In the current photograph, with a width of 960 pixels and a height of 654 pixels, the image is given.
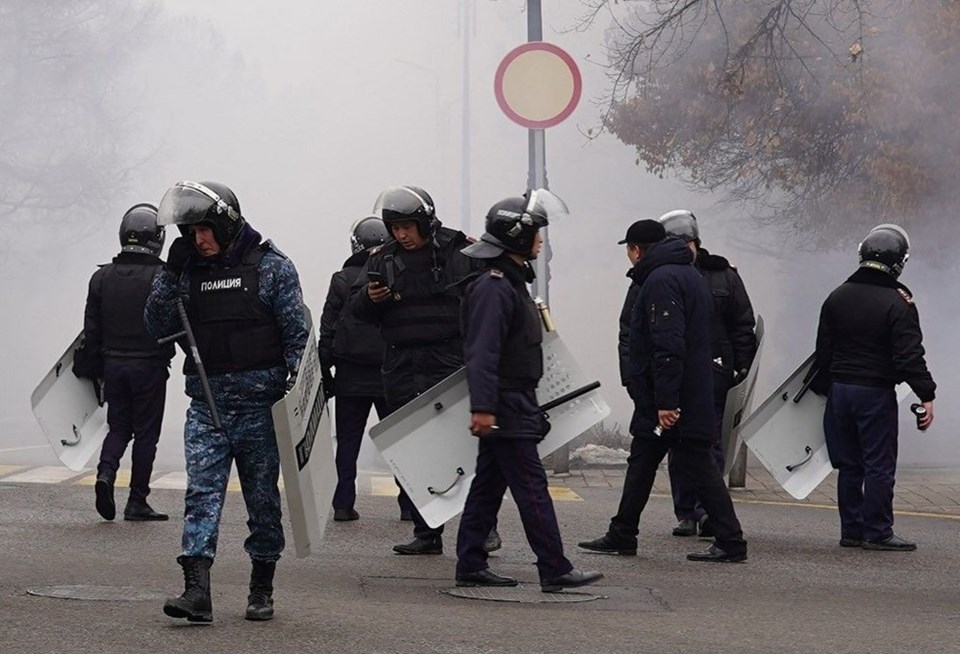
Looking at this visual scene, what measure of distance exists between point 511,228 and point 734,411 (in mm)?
2825

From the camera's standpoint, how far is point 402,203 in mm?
8289

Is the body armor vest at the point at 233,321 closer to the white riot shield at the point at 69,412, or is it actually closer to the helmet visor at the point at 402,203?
the helmet visor at the point at 402,203

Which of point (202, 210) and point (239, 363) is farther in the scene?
point (239, 363)

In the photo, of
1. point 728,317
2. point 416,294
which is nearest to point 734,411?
point 728,317

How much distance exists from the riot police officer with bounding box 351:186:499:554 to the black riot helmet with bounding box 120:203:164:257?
69.2 inches

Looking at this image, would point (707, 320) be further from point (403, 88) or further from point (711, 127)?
point (403, 88)

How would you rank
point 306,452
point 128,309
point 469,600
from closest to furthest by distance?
1. point 306,452
2. point 469,600
3. point 128,309

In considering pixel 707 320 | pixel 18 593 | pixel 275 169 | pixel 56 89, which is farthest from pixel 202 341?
pixel 56 89

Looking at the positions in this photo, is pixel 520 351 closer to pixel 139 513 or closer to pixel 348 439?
pixel 348 439

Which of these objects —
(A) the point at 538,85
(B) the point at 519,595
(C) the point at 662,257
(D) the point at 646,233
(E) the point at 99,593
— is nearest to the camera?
(E) the point at 99,593

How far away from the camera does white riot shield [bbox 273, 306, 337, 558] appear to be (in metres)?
6.25

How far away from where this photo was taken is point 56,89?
93.8 ft

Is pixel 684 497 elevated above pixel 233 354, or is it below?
below

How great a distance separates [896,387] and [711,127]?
25.2 ft
